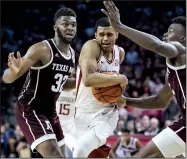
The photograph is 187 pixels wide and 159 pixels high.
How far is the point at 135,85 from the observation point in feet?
44.2

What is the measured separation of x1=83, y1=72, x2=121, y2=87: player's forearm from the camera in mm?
5406

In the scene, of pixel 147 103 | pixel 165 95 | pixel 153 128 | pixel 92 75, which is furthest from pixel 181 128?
pixel 153 128

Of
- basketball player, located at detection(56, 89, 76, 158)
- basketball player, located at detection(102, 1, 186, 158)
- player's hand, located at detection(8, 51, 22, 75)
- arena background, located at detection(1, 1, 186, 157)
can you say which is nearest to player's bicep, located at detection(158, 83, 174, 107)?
basketball player, located at detection(102, 1, 186, 158)

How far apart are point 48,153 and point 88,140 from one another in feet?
1.48

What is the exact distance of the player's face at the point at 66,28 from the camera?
5852mm

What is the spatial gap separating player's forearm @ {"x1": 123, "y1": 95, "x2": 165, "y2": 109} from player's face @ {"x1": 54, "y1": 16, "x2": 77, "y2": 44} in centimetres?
94

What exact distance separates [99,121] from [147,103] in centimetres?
61

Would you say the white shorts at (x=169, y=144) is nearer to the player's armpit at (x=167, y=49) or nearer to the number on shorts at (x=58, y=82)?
the player's armpit at (x=167, y=49)

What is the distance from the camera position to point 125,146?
9.65 m

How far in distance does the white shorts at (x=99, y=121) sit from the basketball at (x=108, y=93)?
176 millimetres

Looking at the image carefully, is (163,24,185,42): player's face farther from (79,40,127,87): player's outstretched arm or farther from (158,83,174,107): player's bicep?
(158,83,174,107): player's bicep

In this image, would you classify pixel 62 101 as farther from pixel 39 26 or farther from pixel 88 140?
pixel 39 26

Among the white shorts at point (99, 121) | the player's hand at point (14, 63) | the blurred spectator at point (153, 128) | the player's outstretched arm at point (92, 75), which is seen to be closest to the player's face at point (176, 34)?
the player's outstretched arm at point (92, 75)

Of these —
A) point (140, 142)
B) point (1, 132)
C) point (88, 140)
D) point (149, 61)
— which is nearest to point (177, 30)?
point (88, 140)
